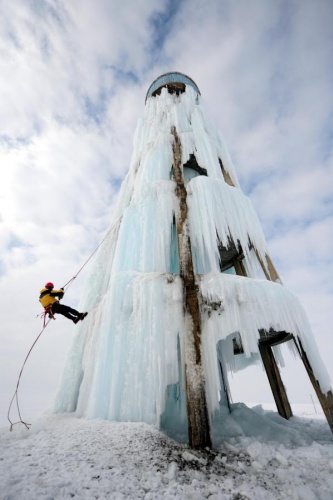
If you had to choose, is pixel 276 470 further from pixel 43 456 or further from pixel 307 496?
pixel 43 456

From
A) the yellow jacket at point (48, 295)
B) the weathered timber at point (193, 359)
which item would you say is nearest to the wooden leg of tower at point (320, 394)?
the weathered timber at point (193, 359)

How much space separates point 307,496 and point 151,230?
4867mm

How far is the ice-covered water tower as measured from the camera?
3824 mm

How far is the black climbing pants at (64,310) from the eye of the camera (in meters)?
5.59

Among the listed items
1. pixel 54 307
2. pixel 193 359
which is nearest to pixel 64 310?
pixel 54 307

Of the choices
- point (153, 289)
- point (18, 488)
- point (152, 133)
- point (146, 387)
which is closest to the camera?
point (18, 488)

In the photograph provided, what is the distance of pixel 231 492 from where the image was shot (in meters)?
2.42

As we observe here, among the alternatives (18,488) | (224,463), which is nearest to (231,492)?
(224,463)

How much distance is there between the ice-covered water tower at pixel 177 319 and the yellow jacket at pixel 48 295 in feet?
2.97

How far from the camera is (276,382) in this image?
7156 millimetres

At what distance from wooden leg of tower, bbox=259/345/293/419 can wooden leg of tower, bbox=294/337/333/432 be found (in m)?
2.83

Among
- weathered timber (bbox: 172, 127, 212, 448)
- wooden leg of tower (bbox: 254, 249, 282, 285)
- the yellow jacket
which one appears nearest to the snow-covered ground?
weathered timber (bbox: 172, 127, 212, 448)

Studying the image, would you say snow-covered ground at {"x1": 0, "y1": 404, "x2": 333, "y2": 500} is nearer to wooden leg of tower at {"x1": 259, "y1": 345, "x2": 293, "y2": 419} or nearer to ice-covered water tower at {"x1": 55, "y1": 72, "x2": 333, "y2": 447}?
ice-covered water tower at {"x1": 55, "y1": 72, "x2": 333, "y2": 447}

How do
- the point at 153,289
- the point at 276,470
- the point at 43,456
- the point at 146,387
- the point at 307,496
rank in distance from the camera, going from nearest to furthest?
the point at 307,496 < the point at 43,456 < the point at 276,470 < the point at 146,387 < the point at 153,289
